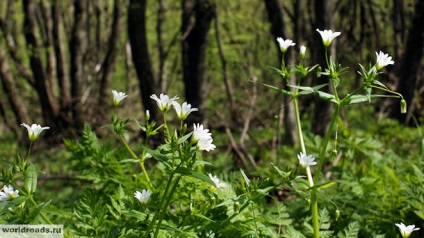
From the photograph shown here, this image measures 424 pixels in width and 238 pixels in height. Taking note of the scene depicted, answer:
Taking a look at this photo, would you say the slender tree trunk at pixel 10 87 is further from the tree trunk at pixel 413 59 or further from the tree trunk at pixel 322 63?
the tree trunk at pixel 413 59

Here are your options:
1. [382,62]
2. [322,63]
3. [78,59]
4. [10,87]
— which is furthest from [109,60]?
[382,62]

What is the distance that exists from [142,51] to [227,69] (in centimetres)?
181

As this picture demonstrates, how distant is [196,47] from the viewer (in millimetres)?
5480

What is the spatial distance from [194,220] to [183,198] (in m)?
0.13

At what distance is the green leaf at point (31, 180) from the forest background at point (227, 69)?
1.74 meters

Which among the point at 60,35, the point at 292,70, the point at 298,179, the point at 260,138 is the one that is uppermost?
the point at 292,70

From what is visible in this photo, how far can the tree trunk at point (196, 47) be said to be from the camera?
17.7 feet

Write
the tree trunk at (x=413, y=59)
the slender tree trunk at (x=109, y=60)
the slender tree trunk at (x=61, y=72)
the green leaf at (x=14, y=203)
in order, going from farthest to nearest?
the slender tree trunk at (x=61, y=72) → the slender tree trunk at (x=109, y=60) → the tree trunk at (x=413, y=59) → the green leaf at (x=14, y=203)

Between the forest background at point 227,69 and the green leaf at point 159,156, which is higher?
the green leaf at point 159,156

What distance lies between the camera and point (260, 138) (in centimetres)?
639

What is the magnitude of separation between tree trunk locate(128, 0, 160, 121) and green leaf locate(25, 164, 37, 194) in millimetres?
4419

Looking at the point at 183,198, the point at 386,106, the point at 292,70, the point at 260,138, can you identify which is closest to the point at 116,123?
the point at 183,198

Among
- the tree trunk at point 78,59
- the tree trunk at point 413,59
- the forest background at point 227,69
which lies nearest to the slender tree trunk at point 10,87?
the forest background at point 227,69

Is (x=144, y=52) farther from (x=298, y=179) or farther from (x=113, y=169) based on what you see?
(x=298, y=179)
